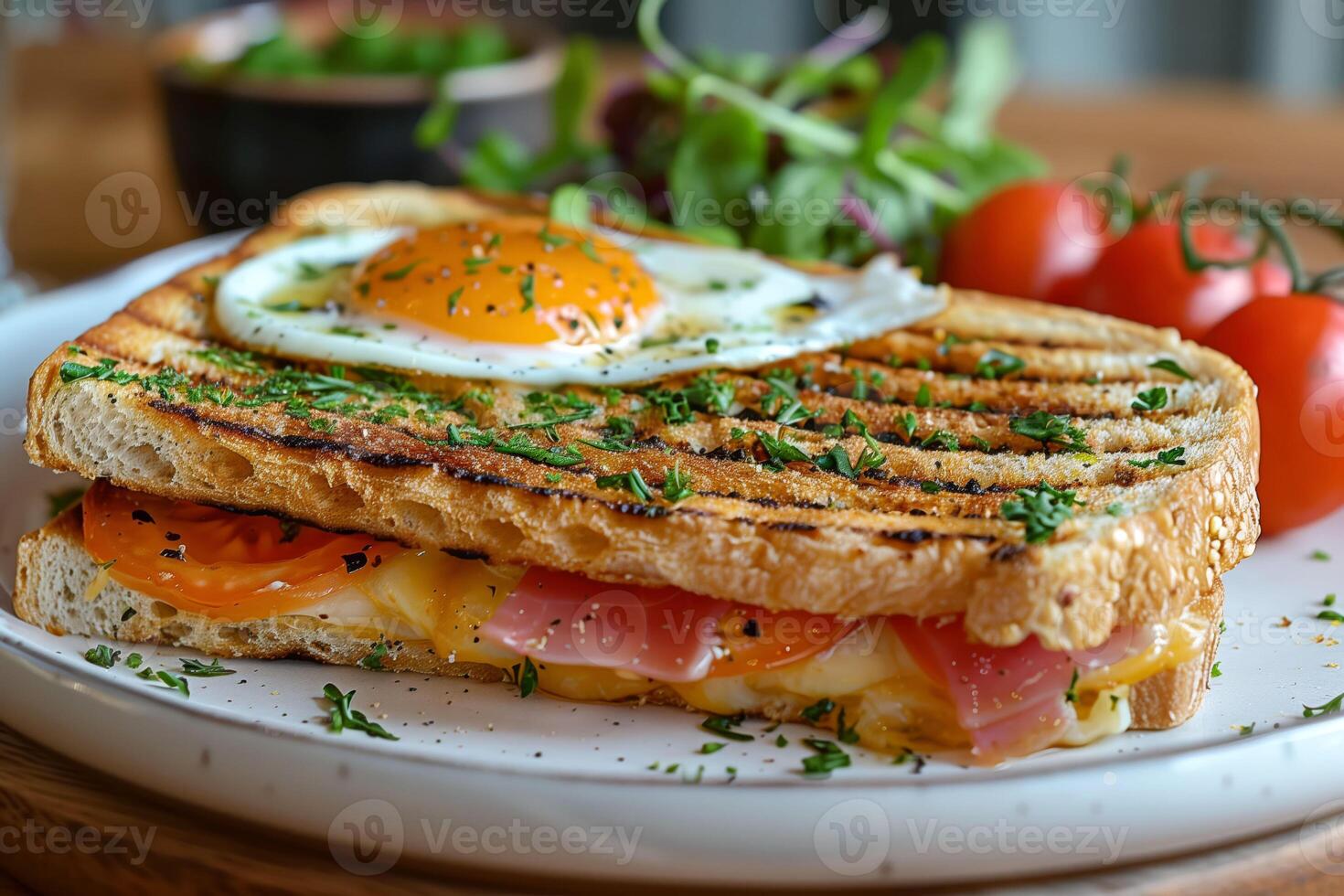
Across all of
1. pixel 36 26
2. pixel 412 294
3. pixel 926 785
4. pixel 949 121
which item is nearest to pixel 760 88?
pixel 949 121

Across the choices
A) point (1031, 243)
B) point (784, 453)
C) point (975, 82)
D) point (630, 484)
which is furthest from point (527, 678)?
point (975, 82)

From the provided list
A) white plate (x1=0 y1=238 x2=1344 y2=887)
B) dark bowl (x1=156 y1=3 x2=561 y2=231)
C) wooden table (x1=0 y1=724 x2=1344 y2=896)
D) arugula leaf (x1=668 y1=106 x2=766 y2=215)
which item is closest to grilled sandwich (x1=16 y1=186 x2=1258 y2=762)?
white plate (x1=0 y1=238 x2=1344 y2=887)

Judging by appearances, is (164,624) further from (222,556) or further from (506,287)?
(506,287)

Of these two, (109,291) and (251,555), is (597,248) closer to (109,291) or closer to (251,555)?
(251,555)

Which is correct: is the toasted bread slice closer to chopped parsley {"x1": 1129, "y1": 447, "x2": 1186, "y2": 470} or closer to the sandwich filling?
the sandwich filling

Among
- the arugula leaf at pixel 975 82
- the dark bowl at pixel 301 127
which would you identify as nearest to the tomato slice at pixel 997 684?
the arugula leaf at pixel 975 82


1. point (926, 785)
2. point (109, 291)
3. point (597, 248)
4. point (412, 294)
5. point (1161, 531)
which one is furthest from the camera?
→ point (109, 291)

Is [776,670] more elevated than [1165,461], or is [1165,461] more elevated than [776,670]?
[1165,461]
